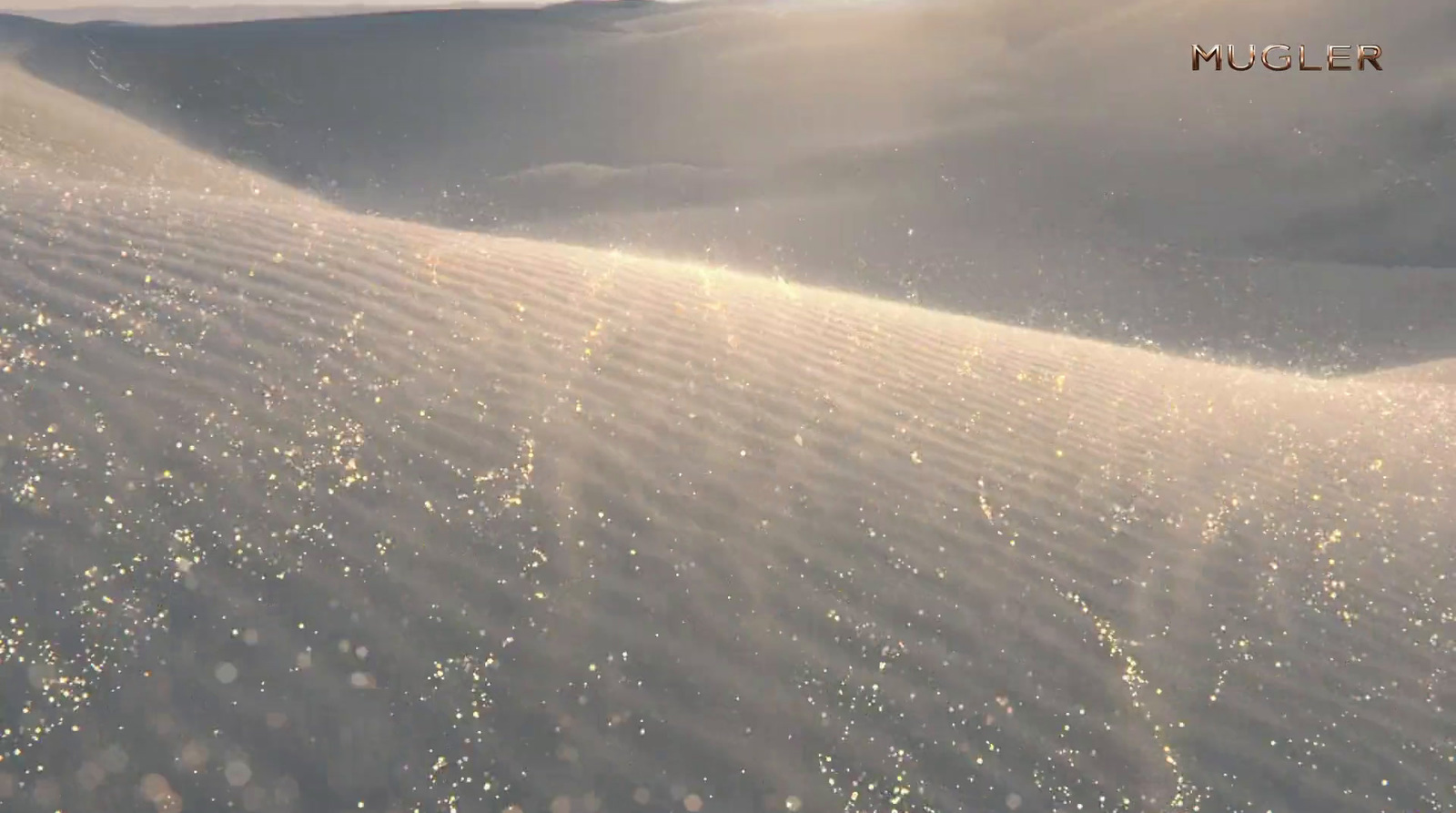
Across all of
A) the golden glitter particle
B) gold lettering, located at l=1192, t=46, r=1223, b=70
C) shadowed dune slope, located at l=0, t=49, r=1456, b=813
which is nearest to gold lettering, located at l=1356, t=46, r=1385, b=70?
gold lettering, located at l=1192, t=46, r=1223, b=70

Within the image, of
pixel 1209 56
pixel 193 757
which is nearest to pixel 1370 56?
pixel 1209 56

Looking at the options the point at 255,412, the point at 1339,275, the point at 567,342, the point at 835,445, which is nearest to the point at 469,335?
the point at 567,342

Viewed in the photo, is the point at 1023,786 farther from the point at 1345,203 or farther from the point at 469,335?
the point at 1345,203

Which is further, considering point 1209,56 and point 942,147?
point 1209,56

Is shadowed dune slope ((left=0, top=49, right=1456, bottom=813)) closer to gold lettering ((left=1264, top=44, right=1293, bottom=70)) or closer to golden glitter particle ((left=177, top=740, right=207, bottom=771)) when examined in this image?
golden glitter particle ((left=177, top=740, right=207, bottom=771))

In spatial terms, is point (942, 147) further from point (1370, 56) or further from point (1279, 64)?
point (1370, 56)

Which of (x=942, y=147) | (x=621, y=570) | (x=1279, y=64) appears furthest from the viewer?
(x=1279, y=64)

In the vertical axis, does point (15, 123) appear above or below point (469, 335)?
above
